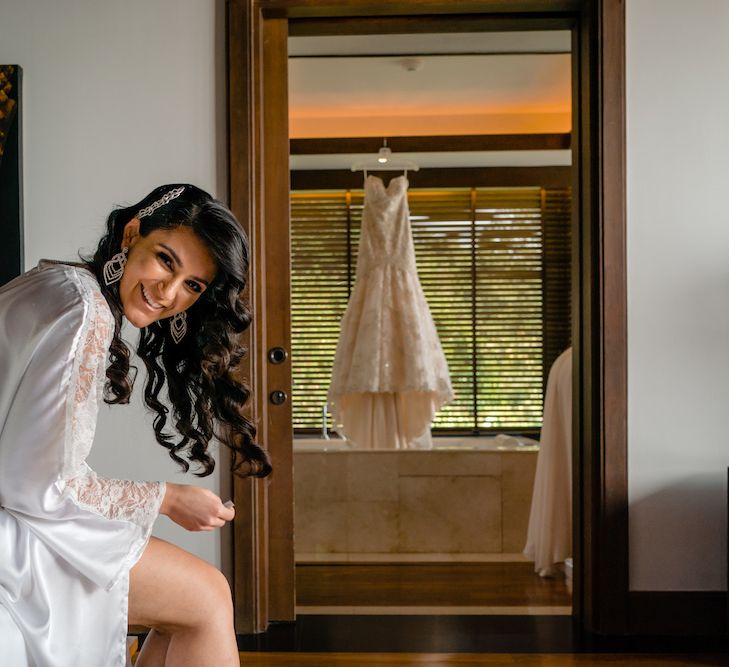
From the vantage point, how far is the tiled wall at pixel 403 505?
4.25 metres

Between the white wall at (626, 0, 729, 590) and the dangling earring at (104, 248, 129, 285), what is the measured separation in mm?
1825

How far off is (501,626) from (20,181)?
2.20m

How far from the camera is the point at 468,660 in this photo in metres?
2.62

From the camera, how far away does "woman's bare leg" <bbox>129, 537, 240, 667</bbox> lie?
1385mm

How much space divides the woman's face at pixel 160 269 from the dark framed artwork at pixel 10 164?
1.50 metres

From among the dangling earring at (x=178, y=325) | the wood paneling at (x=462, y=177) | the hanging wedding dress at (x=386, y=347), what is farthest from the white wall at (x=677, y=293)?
the wood paneling at (x=462, y=177)

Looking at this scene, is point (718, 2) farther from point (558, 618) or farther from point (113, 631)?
point (113, 631)

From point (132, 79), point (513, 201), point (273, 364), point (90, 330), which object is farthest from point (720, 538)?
point (513, 201)

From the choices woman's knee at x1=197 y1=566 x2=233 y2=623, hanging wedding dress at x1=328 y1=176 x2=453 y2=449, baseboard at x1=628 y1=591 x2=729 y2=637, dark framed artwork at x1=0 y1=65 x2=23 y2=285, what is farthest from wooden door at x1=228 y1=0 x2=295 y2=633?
hanging wedding dress at x1=328 y1=176 x2=453 y2=449

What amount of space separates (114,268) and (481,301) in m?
4.92

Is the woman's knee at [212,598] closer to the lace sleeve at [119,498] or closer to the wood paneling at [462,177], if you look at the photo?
the lace sleeve at [119,498]

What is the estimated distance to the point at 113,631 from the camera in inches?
53.5

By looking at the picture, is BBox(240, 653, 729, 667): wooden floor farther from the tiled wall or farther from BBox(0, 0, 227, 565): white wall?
the tiled wall

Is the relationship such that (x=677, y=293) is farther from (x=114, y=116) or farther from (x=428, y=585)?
(x=114, y=116)
